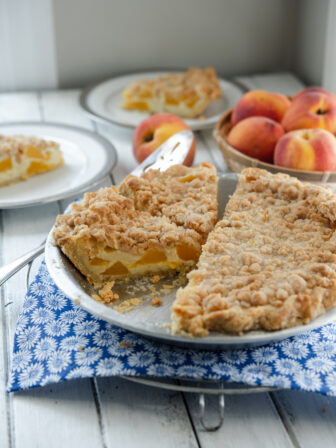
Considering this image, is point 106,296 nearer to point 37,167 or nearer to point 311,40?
point 37,167

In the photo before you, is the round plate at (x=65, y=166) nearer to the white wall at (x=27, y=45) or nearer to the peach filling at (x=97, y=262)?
the peach filling at (x=97, y=262)

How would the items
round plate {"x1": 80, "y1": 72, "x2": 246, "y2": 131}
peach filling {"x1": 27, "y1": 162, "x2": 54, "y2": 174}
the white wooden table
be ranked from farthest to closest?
round plate {"x1": 80, "y1": 72, "x2": 246, "y2": 131}
peach filling {"x1": 27, "y1": 162, "x2": 54, "y2": 174}
the white wooden table

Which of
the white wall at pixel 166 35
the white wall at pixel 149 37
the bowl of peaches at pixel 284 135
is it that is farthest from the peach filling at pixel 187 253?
the white wall at pixel 166 35

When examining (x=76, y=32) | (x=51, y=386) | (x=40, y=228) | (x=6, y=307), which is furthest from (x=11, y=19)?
(x=51, y=386)

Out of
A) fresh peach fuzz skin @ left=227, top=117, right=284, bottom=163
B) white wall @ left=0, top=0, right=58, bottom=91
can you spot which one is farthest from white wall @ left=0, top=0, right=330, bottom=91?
fresh peach fuzz skin @ left=227, top=117, right=284, bottom=163

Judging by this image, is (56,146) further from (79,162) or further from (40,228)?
(40,228)

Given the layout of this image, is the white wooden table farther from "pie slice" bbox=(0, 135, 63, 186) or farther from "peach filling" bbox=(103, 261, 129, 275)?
"pie slice" bbox=(0, 135, 63, 186)
